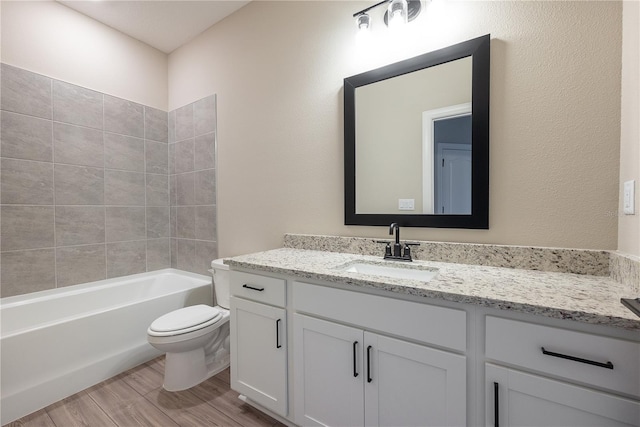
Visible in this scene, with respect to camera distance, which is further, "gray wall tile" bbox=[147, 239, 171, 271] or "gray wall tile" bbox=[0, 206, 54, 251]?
"gray wall tile" bbox=[147, 239, 171, 271]

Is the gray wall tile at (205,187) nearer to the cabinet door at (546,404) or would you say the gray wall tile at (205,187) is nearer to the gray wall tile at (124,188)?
the gray wall tile at (124,188)

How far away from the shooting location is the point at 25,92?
78.0 inches

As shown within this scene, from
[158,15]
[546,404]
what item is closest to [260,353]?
[546,404]

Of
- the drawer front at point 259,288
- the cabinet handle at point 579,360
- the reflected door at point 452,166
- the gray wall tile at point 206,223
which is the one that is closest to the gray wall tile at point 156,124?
the gray wall tile at point 206,223

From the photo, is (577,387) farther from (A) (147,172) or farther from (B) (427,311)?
(A) (147,172)

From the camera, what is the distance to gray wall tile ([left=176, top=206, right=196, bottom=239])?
2672 mm

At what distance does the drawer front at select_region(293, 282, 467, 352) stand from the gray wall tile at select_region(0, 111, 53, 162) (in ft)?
7.55

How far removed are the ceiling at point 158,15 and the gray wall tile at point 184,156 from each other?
992mm

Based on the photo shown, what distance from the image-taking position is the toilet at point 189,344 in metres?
1.65

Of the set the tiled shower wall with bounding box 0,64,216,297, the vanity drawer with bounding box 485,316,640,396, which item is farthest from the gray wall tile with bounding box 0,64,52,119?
the vanity drawer with bounding box 485,316,640,396

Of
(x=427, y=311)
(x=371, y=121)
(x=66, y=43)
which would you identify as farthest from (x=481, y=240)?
(x=66, y=43)

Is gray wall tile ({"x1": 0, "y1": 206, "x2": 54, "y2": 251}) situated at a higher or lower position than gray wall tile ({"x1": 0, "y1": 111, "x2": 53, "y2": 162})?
lower

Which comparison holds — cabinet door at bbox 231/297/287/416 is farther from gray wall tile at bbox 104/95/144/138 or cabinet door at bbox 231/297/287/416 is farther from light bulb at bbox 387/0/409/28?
gray wall tile at bbox 104/95/144/138

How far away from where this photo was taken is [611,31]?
1.06m
